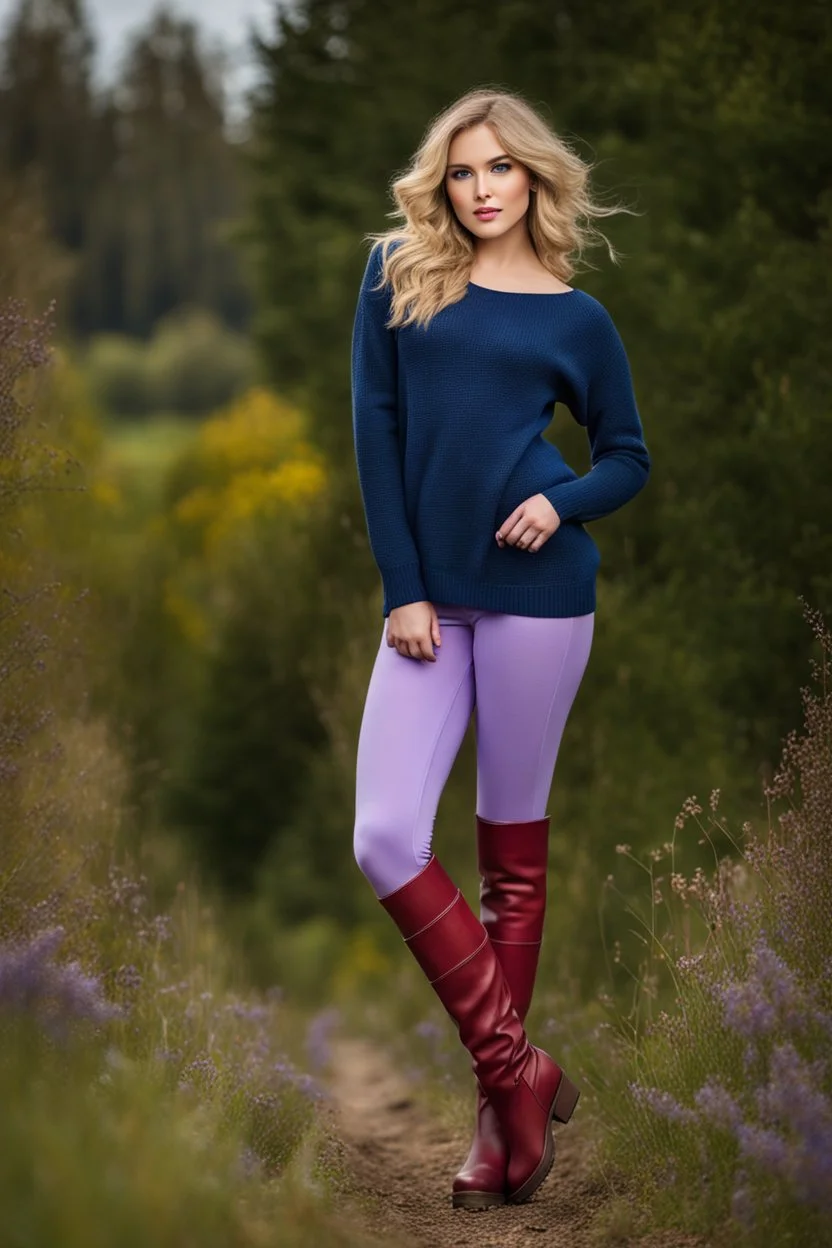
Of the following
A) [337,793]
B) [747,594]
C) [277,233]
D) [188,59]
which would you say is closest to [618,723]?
[747,594]

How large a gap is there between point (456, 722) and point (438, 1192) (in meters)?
1.23

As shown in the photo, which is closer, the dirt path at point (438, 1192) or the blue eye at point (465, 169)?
the dirt path at point (438, 1192)

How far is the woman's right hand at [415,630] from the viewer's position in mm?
3287

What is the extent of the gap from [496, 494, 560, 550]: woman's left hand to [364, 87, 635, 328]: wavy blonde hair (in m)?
0.45

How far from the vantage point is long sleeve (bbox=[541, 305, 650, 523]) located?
339 centimetres

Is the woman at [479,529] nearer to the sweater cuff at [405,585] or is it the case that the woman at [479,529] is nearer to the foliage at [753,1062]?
the sweater cuff at [405,585]

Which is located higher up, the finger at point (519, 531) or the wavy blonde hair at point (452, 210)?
the wavy blonde hair at point (452, 210)

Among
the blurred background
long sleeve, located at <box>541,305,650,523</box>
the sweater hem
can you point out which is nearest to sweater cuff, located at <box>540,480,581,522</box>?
long sleeve, located at <box>541,305,650,523</box>

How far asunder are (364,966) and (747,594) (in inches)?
247

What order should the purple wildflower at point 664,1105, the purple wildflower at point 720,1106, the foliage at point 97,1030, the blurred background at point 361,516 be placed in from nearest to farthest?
the foliage at point 97,1030, the purple wildflower at point 720,1106, the purple wildflower at point 664,1105, the blurred background at point 361,516

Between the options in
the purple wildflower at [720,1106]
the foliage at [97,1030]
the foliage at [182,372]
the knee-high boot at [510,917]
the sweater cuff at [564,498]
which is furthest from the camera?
the foliage at [182,372]

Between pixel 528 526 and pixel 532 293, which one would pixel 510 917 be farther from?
pixel 532 293

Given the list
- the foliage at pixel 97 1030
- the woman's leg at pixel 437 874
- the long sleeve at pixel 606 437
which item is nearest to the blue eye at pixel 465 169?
the long sleeve at pixel 606 437

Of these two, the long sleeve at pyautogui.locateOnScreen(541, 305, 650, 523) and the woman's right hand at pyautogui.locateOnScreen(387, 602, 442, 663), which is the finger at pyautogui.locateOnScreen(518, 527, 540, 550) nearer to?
the long sleeve at pyautogui.locateOnScreen(541, 305, 650, 523)
